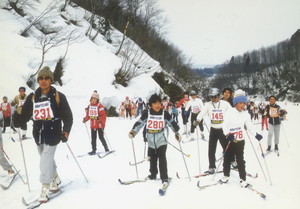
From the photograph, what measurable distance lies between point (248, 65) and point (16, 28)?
76916mm

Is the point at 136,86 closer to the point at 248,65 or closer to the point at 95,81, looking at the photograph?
the point at 95,81

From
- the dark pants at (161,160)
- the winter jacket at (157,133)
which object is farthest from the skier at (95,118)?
the dark pants at (161,160)

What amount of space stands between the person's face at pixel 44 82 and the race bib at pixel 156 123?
180 centimetres

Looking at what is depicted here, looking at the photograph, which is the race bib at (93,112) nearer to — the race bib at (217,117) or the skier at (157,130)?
the skier at (157,130)

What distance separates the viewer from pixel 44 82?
3.50 m

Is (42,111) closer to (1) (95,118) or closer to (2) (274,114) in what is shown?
(1) (95,118)

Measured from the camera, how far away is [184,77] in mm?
39719

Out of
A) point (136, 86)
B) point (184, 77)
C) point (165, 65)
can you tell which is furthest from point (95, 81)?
point (184, 77)

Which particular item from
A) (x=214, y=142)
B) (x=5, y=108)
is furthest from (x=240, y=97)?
(x=5, y=108)

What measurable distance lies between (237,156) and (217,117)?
3.85 ft

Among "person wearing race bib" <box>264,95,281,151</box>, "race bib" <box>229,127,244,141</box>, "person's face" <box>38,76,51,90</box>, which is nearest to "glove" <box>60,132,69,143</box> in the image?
"person's face" <box>38,76,51,90</box>

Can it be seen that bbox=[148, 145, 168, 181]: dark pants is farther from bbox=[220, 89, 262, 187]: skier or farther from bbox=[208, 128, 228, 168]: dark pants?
bbox=[208, 128, 228, 168]: dark pants

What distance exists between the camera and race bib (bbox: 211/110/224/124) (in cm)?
490

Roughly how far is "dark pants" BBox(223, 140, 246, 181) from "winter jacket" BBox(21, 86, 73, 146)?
2.82 m
